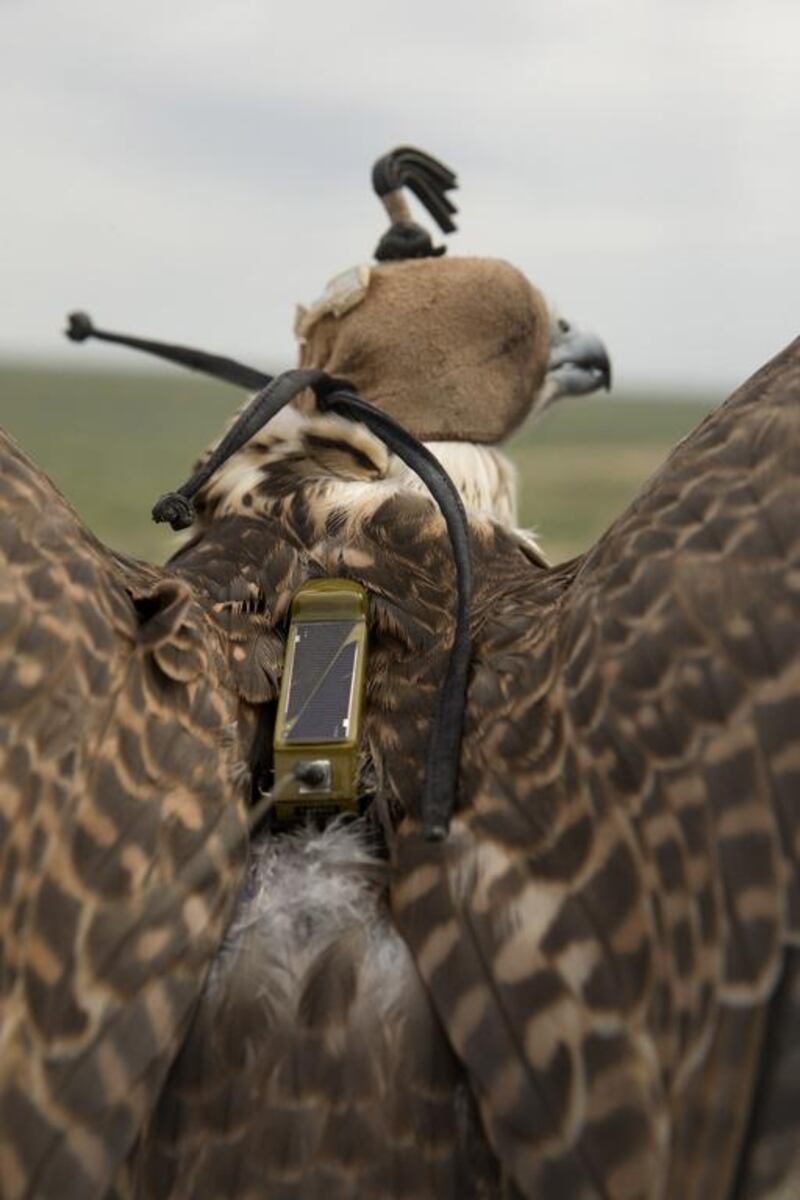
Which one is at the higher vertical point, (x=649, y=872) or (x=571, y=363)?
(x=571, y=363)

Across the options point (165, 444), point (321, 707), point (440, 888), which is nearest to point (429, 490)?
point (321, 707)

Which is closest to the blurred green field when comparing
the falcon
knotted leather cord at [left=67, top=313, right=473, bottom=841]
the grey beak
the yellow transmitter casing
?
the grey beak

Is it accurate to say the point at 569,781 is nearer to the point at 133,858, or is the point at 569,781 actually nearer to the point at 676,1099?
the point at 676,1099

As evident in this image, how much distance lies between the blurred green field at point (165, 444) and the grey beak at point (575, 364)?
38.2 feet

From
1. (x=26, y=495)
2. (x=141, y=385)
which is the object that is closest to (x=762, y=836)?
(x=26, y=495)

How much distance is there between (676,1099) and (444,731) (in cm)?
50

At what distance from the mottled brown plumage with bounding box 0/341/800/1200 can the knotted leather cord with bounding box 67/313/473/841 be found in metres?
0.04

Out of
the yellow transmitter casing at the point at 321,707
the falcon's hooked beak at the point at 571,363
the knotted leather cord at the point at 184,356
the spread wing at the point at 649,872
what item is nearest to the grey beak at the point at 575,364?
the falcon's hooked beak at the point at 571,363

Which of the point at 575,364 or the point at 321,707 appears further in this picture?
the point at 575,364

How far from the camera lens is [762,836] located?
2.03 meters

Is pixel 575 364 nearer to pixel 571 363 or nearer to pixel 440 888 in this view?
pixel 571 363

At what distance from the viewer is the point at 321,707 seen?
2.32 metres

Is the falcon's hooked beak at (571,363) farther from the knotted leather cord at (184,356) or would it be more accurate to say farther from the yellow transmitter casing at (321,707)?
the yellow transmitter casing at (321,707)

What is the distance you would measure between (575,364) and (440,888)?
145cm
